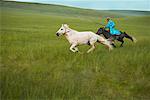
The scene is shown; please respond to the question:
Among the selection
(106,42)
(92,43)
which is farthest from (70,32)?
(106,42)

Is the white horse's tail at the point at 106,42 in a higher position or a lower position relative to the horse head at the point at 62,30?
lower

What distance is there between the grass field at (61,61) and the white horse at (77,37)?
0.04 meters

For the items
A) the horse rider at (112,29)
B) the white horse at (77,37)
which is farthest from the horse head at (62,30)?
the horse rider at (112,29)

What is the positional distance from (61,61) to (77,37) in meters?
0.28

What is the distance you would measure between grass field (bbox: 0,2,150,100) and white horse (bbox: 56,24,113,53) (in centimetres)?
4

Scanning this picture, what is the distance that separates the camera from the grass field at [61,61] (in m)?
2.62

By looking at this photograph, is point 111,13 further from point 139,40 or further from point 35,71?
point 35,71

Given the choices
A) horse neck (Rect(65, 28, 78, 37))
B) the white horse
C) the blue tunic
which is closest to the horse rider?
the blue tunic

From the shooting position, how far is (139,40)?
299cm

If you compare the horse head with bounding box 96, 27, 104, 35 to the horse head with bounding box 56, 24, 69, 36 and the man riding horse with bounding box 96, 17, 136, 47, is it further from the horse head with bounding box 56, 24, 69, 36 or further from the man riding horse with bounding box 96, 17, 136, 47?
the horse head with bounding box 56, 24, 69, 36

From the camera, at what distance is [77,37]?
2838 millimetres

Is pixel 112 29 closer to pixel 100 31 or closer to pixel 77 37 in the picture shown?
pixel 100 31

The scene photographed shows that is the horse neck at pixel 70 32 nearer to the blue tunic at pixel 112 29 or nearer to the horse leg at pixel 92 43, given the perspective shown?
the horse leg at pixel 92 43

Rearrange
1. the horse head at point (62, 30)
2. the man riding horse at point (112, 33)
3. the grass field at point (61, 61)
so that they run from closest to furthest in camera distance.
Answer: the grass field at point (61, 61) < the horse head at point (62, 30) < the man riding horse at point (112, 33)
